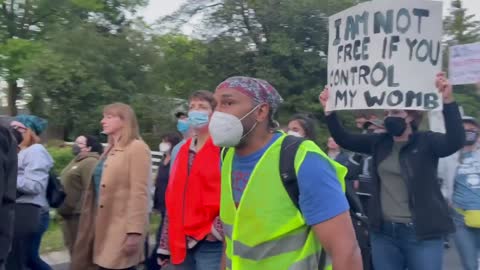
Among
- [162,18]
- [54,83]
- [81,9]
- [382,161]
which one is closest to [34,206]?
[382,161]

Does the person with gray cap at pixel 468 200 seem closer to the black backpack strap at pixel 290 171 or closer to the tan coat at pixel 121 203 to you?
the tan coat at pixel 121 203

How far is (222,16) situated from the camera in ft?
68.4

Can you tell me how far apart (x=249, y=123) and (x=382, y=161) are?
1.98 m

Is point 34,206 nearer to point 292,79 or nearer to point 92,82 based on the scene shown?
point 292,79

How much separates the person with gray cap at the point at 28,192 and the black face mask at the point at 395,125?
2.88 metres

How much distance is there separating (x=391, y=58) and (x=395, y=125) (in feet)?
1.64

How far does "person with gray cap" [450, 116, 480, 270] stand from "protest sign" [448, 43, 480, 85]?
14.7 inches

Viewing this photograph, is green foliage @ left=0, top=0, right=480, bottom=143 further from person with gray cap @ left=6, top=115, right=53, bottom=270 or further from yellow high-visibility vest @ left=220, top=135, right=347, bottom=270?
yellow high-visibility vest @ left=220, top=135, right=347, bottom=270

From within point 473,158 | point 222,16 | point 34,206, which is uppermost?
point 222,16

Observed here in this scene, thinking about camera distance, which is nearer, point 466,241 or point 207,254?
point 207,254

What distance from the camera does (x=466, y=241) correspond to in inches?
236

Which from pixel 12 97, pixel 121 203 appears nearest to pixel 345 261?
pixel 121 203

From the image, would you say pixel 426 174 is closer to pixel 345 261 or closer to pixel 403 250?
pixel 403 250

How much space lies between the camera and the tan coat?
16.7 ft
